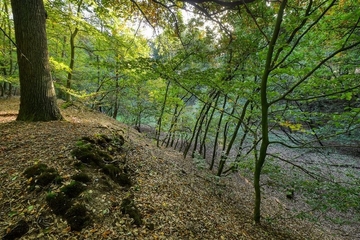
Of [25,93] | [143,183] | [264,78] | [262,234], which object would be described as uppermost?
[264,78]

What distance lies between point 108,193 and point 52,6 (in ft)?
25.0

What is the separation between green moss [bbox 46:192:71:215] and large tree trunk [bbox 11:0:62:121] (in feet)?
9.69

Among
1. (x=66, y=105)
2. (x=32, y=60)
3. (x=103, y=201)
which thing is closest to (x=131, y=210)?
(x=103, y=201)

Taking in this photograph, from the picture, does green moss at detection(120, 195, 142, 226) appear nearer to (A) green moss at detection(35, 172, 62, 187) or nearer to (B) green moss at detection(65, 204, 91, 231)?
(B) green moss at detection(65, 204, 91, 231)

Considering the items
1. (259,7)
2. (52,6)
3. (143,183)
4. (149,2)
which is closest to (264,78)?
(259,7)

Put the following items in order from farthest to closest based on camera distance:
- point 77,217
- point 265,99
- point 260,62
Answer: point 260,62 → point 265,99 → point 77,217

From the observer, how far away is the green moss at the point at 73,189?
230 centimetres

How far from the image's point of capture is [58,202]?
2191mm

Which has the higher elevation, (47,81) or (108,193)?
(47,81)

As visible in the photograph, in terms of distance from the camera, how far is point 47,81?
14.5 ft

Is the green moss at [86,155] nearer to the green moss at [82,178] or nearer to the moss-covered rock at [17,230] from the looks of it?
the green moss at [82,178]

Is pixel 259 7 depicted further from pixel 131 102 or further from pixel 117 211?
pixel 131 102

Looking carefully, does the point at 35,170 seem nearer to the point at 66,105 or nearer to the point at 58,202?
the point at 58,202

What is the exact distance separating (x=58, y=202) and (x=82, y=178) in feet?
1.39
